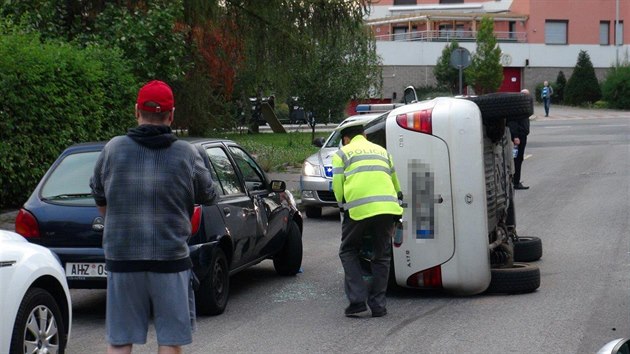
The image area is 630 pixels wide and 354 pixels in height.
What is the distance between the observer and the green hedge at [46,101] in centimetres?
1512

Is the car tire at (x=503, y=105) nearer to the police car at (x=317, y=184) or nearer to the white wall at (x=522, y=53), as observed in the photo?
the police car at (x=317, y=184)

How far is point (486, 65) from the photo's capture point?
194 ft

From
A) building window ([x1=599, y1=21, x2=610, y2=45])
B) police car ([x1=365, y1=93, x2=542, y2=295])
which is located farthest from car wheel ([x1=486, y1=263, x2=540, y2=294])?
building window ([x1=599, y1=21, x2=610, y2=45])

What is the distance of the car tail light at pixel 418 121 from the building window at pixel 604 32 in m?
68.2

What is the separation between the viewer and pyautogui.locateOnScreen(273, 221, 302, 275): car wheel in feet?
37.6

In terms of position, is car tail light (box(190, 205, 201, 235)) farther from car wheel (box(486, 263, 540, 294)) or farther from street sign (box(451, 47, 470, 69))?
street sign (box(451, 47, 470, 69))

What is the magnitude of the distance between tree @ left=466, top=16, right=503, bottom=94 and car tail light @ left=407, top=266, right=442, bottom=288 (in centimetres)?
4986

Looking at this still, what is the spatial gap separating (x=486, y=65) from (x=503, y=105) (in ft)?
164

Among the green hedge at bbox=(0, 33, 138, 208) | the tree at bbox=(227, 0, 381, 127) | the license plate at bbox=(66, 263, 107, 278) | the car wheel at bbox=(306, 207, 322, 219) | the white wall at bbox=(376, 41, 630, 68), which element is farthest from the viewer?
the white wall at bbox=(376, 41, 630, 68)

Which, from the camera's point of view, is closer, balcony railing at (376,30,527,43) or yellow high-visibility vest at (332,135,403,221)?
yellow high-visibility vest at (332,135,403,221)

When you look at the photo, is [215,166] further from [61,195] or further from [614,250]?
[614,250]

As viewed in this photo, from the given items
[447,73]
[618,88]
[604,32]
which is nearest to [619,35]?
[604,32]

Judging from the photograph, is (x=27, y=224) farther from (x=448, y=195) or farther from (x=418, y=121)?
(x=448, y=195)

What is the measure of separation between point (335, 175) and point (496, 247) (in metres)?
2.12
